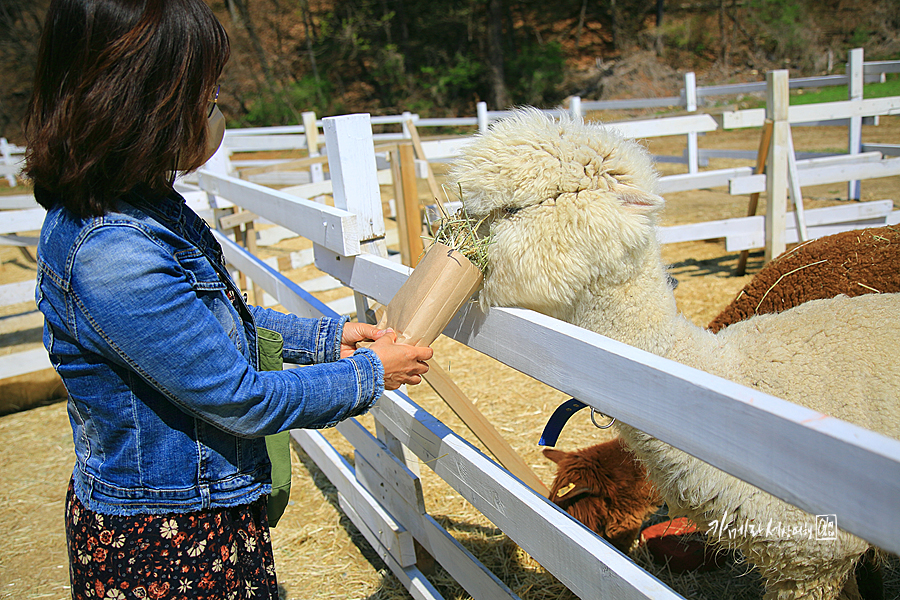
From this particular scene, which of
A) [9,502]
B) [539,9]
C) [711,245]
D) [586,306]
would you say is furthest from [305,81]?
[586,306]

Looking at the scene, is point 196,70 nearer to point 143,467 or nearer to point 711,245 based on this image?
point 143,467

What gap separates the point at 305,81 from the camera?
28.2m

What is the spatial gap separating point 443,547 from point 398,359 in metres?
1.08

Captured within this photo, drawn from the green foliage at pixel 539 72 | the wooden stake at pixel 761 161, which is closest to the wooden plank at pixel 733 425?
the wooden stake at pixel 761 161

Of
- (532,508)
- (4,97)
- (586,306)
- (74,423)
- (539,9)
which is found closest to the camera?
(74,423)

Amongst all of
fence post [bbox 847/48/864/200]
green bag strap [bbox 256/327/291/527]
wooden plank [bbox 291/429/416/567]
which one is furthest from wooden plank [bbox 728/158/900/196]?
green bag strap [bbox 256/327/291/527]

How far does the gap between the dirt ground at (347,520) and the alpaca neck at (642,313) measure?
37.0 inches

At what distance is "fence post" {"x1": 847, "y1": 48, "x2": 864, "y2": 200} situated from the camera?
8.47 m

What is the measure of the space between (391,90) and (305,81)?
4.05m

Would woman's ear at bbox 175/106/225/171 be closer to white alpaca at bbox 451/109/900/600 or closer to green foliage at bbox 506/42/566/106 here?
white alpaca at bbox 451/109/900/600

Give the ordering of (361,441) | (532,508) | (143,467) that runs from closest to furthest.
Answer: (143,467), (532,508), (361,441)

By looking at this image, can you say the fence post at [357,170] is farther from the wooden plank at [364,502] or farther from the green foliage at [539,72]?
the green foliage at [539,72]

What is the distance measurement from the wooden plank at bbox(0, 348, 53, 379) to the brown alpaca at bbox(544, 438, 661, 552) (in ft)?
14.6

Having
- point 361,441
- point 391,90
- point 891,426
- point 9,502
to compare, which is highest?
point 391,90
